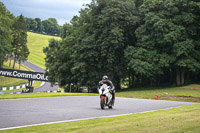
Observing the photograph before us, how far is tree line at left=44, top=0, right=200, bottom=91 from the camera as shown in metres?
41.5

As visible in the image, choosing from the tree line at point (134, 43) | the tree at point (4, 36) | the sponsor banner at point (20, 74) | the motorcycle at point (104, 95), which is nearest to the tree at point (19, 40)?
the tree at point (4, 36)

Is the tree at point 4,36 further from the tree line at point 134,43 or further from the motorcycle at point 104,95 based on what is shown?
the motorcycle at point 104,95

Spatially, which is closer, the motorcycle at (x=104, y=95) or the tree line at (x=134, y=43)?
the motorcycle at (x=104, y=95)

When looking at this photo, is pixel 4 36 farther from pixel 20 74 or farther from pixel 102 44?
pixel 102 44

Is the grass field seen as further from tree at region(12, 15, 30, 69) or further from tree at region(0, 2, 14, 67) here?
tree at region(0, 2, 14, 67)

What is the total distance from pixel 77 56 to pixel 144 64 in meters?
10.4

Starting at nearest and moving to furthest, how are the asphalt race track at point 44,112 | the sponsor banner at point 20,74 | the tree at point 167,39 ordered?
1. the asphalt race track at point 44,112
2. the tree at point 167,39
3. the sponsor banner at point 20,74

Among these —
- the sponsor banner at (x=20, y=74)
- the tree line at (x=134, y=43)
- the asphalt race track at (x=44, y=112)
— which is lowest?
the asphalt race track at (x=44, y=112)

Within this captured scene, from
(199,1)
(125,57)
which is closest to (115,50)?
(125,57)

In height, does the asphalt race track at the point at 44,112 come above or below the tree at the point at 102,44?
below

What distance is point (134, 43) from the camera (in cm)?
4850

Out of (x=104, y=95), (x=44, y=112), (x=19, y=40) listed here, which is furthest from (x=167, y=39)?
(x=19, y=40)

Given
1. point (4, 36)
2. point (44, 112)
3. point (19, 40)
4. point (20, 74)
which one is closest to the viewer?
point (44, 112)

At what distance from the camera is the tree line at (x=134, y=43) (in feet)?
136
